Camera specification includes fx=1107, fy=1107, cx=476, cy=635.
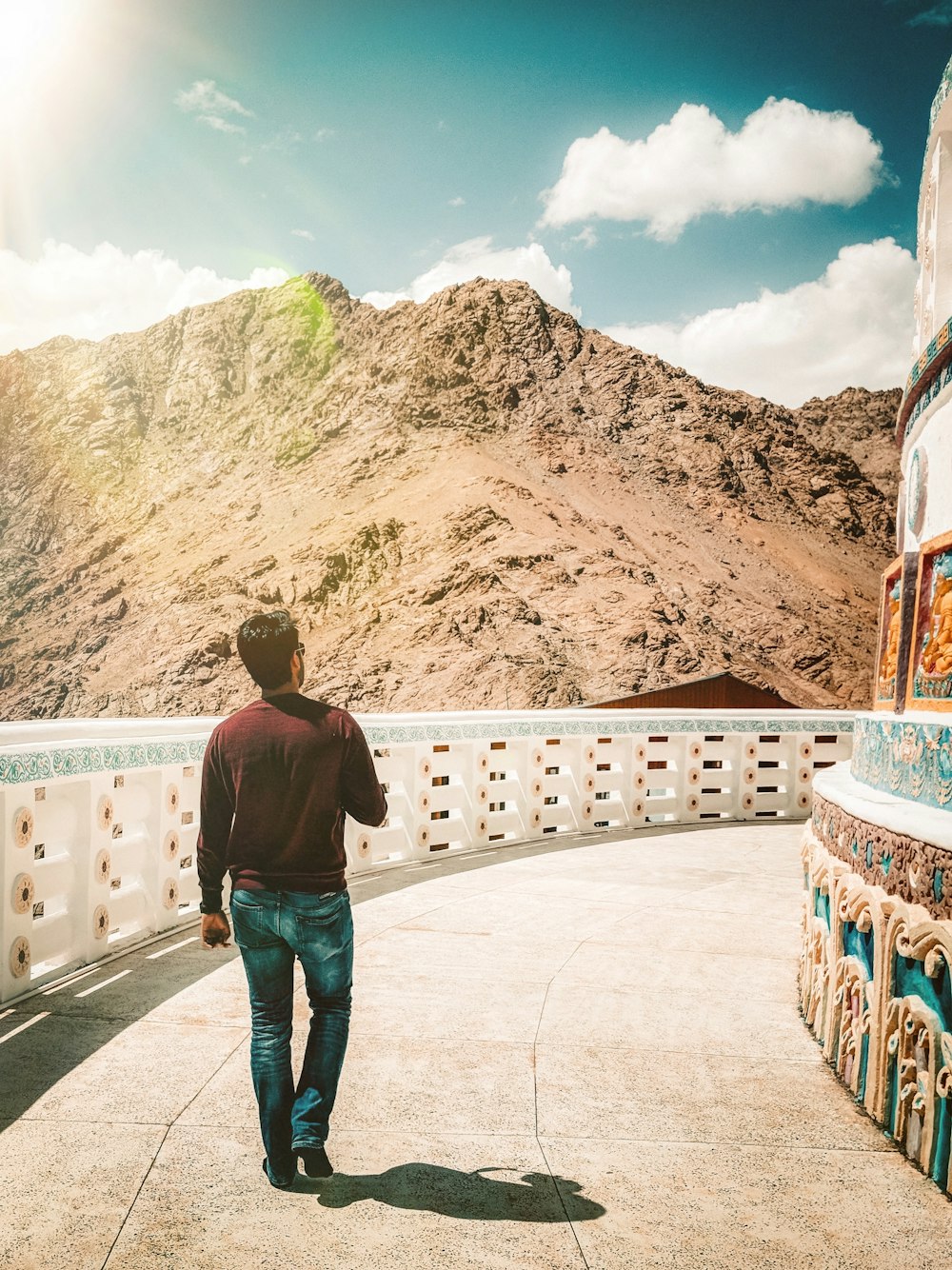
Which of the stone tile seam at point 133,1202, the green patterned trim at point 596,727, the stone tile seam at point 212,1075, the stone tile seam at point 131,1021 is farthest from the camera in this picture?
the green patterned trim at point 596,727

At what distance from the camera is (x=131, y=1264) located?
3086 millimetres

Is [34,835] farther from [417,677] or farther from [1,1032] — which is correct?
[417,677]

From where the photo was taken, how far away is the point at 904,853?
13.4ft

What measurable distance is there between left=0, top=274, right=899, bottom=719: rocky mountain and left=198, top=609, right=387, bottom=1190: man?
3897cm

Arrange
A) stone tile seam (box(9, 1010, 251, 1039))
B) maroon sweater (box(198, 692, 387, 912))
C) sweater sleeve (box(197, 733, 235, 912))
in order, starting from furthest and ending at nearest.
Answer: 1. stone tile seam (box(9, 1010, 251, 1039))
2. sweater sleeve (box(197, 733, 235, 912))
3. maroon sweater (box(198, 692, 387, 912))

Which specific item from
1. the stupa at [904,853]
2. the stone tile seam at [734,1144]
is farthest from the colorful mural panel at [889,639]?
the stone tile seam at [734,1144]

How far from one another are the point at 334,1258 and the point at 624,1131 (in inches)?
54.2

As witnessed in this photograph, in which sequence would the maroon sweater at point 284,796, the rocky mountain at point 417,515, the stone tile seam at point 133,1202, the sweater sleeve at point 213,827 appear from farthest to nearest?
the rocky mountain at point 417,515
the sweater sleeve at point 213,827
the maroon sweater at point 284,796
the stone tile seam at point 133,1202

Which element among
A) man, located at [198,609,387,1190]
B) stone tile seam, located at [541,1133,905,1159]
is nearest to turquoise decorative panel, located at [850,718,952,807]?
stone tile seam, located at [541,1133,905,1159]

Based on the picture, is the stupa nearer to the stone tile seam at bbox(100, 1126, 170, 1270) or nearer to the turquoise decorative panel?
the turquoise decorative panel

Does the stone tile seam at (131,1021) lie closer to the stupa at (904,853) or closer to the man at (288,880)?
the man at (288,880)

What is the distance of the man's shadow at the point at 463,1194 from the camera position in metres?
3.45

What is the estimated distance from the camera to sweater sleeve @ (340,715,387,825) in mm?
3652

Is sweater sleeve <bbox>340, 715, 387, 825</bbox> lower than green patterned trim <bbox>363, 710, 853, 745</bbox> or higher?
higher
